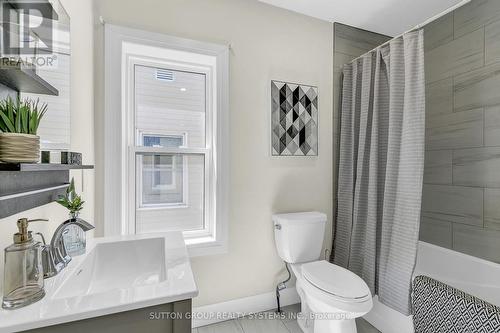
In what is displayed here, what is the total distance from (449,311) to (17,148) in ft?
5.47

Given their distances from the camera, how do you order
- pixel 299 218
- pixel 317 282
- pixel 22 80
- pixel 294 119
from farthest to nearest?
pixel 294 119 → pixel 299 218 → pixel 317 282 → pixel 22 80

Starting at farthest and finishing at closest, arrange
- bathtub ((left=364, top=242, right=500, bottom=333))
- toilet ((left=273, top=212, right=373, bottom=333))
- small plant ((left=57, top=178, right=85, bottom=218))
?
1. bathtub ((left=364, top=242, right=500, bottom=333))
2. toilet ((left=273, top=212, right=373, bottom=333))
3. small plant ((left=57, top=178, right=85, bottom=218))

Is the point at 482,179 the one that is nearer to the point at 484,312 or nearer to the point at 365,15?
the point at 484,312

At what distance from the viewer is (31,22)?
0.89 meters

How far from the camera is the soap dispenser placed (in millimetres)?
679

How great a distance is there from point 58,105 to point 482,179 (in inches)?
108

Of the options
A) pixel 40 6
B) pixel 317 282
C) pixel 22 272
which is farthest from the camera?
pixel 317 282

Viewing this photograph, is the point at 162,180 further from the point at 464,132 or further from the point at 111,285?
Answer: the point at 464,132

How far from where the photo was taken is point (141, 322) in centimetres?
74

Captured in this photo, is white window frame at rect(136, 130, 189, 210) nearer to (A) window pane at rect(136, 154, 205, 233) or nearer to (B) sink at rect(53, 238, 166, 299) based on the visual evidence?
(A) window pane at rect(136, 154, 205, 233)

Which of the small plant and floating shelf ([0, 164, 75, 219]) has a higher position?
floating shelf ([0, 164, 75, 219])

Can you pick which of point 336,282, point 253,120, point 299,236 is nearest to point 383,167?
point 299,236

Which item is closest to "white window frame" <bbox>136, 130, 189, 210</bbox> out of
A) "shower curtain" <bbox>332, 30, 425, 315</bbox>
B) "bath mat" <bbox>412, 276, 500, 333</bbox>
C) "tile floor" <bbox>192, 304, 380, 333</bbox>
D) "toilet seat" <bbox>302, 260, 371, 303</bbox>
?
"tile floor" <bbox>192, 304, 380, 333</bbox>

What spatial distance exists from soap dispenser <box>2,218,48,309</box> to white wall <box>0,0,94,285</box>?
33cm
